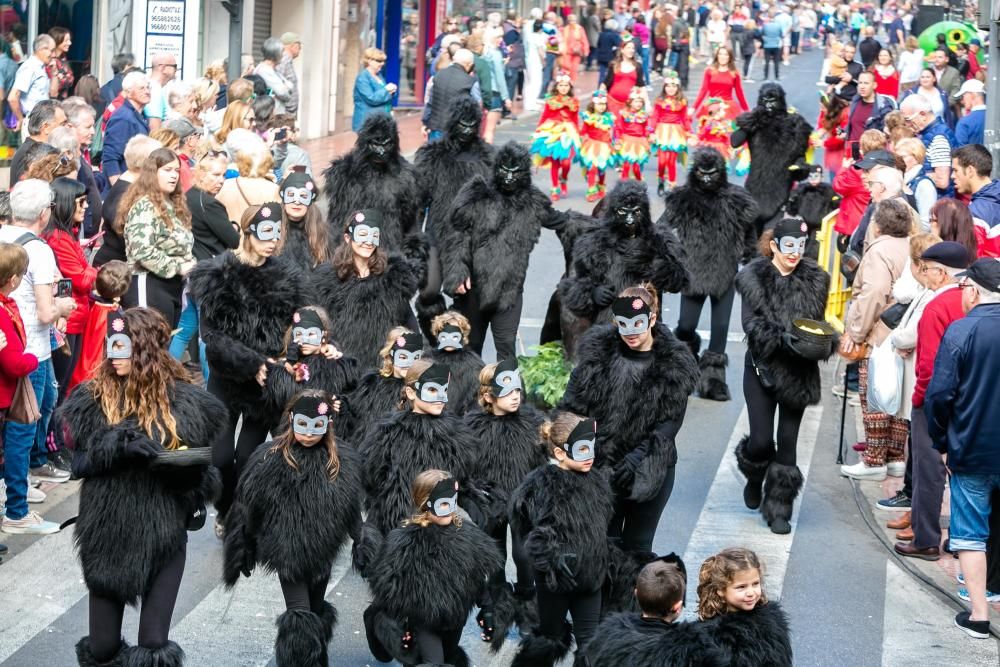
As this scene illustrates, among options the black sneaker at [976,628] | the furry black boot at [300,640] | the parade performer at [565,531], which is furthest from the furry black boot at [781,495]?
the furry black boot at [300,640]

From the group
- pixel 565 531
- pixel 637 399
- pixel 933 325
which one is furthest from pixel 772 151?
pixel 565 531

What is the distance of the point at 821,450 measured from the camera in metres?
12.0

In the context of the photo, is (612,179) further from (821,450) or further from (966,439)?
(966,439)

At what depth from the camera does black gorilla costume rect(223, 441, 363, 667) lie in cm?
734

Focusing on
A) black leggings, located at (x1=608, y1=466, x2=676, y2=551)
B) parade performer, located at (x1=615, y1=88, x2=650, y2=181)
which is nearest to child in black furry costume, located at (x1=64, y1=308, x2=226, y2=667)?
black leggings, located at (x1=608, y1=466, x2=676, y2=551)

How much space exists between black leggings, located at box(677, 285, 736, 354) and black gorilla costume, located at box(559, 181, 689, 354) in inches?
70.7

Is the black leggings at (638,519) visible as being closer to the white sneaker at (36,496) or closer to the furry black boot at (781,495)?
the furry black boot at (781,495)

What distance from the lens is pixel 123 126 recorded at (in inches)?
579

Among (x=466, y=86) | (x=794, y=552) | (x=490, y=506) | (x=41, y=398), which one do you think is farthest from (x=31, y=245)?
(x=466, y=86)

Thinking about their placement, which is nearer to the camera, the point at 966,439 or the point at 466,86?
the point at 966,439

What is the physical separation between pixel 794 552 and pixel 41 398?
15.9ft

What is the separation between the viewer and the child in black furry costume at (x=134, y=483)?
22.6 feet

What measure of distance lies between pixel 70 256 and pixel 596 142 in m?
11.9

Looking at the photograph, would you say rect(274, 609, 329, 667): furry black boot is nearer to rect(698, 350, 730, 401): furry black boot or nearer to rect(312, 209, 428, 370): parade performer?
rect(312, 209, 428, 370): parade performer
